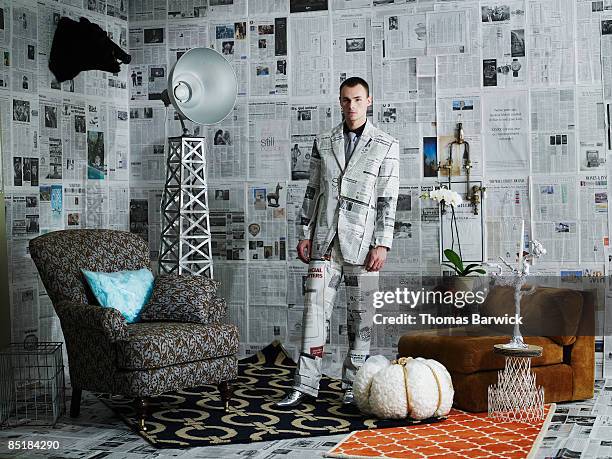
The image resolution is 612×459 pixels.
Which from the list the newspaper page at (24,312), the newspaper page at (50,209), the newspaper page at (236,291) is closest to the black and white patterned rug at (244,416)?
the newspaper page at (24,312)

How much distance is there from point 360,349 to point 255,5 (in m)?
2.39

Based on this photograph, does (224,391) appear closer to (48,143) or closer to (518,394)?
(518,394)

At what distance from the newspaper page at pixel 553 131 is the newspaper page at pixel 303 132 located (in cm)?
126

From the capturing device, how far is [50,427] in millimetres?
3982

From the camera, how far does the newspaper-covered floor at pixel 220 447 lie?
3510 millimetres

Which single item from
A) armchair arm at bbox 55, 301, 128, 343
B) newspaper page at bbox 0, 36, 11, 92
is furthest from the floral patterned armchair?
newspaper page at bbox 0, 36, 11, 92

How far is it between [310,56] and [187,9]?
0.90 meters

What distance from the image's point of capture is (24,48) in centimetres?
475

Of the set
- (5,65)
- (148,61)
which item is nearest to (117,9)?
(148,61)

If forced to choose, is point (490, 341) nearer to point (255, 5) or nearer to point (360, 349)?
point (360, 349)

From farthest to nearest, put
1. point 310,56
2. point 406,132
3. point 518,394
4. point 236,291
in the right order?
1. point 236,291
2. point 310,56
3. point 406,132
4. point 518,394

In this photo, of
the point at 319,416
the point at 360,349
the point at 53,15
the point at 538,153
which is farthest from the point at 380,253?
the point at 53,15

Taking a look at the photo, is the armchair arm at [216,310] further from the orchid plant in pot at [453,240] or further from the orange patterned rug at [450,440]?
the orchid plant in pot at [453,240]

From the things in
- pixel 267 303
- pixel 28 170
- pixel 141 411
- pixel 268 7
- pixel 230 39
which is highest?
pixel 268 7
